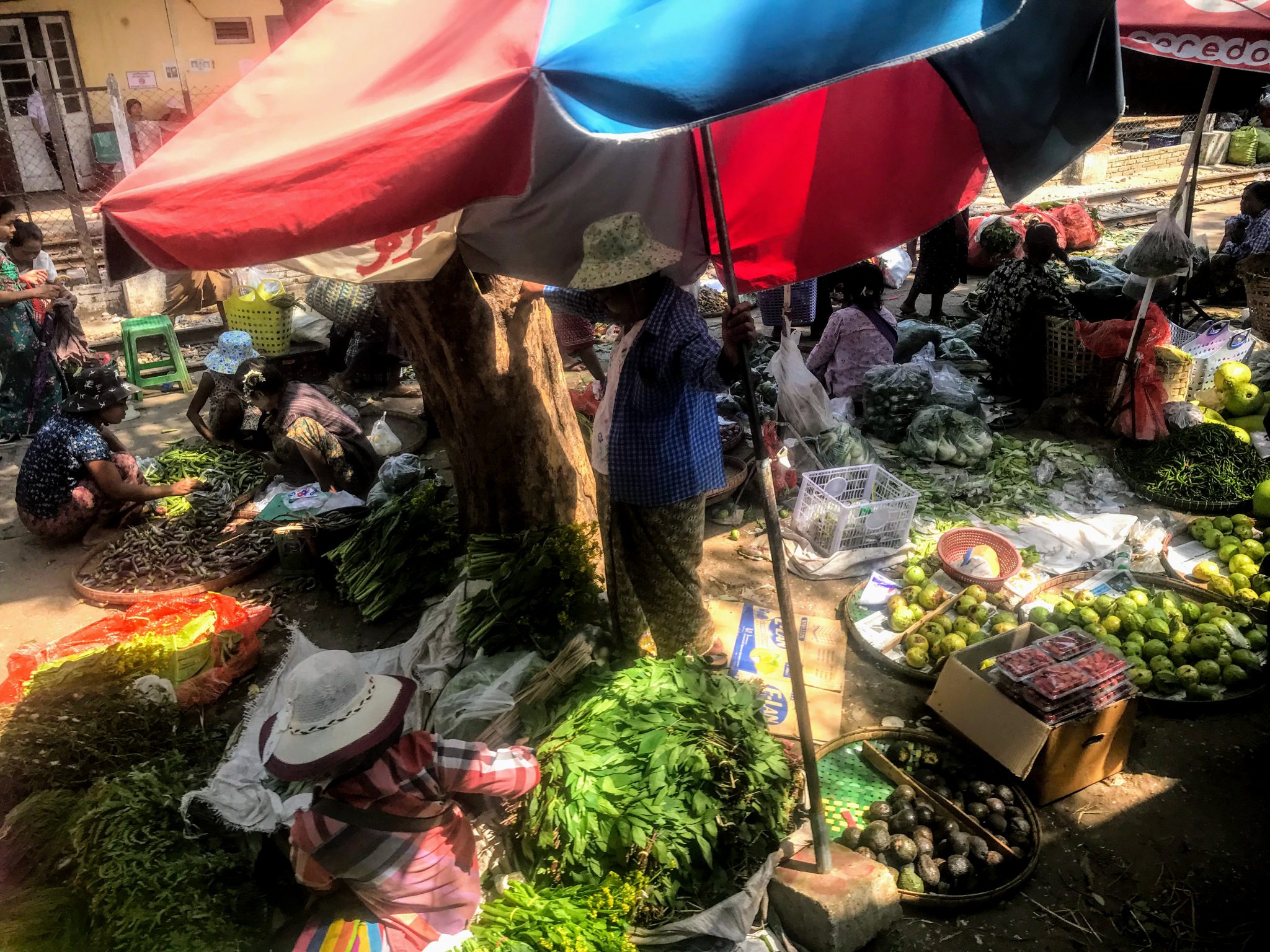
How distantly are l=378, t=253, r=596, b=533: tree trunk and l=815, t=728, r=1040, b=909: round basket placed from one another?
6.14 feet

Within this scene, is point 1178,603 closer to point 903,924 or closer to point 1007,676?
point 1007,676

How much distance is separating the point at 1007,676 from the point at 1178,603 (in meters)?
1.52

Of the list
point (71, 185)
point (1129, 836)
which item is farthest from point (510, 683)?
point (71, 185)

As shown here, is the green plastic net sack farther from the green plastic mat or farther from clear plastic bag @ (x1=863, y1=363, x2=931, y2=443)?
the green plastic mat

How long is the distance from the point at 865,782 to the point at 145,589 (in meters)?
4.42

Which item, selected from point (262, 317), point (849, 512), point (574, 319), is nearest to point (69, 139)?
point (262, 317)

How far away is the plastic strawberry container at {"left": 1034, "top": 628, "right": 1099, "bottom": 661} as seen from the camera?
11.3 feet

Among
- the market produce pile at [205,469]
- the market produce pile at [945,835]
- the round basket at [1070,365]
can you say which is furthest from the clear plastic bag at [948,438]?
the market produce pile at [205,469]

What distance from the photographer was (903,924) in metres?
2.97

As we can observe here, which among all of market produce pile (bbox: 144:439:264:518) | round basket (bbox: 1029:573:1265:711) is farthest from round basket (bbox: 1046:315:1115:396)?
market produce pile (bbox: 144:439:264:518)

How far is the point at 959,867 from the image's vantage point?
2992mm

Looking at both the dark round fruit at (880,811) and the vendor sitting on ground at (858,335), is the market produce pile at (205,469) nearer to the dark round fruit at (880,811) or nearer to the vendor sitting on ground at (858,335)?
the vendor sitting on ground at (858,335)

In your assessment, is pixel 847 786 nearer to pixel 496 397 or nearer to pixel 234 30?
pixel 496 397

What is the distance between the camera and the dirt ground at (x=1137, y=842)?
2.90 meters
